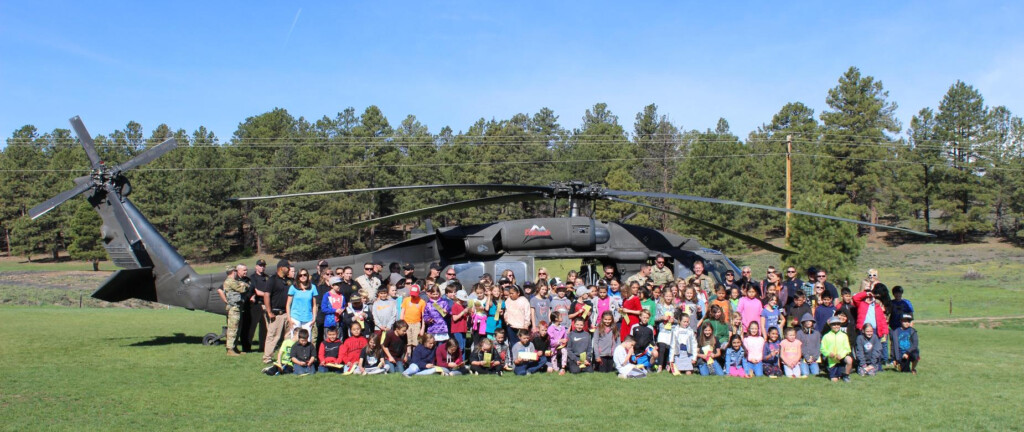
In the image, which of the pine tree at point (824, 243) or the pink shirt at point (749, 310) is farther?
the pine tree at point (824, 243)

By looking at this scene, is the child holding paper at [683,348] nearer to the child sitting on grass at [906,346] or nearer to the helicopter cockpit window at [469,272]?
the child sitting on grass at [906,346]

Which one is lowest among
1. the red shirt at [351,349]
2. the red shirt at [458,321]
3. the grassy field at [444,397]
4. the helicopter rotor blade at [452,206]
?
the grassy field at [444,397]

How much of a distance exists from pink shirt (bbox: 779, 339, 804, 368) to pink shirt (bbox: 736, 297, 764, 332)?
0.93 metres

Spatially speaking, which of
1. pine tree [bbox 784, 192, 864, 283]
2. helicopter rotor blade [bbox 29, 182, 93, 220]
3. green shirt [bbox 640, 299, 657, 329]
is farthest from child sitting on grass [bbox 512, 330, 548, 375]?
pine tree [bbox 784, 192, 864, 283]

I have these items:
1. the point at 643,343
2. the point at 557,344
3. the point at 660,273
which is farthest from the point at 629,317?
the point at 660,273

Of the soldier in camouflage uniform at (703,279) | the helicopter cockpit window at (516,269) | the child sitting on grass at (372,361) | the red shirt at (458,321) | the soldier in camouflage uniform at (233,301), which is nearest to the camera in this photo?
the child sitting on grass at (372,361)

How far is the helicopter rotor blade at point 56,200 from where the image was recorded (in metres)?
13.5

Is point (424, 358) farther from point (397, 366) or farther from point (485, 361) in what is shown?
point (485, 361)

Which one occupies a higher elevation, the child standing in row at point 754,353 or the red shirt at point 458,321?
the red shirt at point 458,321

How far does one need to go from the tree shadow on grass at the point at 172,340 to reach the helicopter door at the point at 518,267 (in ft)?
21.7

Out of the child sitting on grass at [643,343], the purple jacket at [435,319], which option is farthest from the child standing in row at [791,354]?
the purple jacket at [435,319]

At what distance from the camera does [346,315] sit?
1224 cm

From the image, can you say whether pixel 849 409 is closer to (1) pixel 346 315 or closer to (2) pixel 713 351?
(2) pixel 713 351

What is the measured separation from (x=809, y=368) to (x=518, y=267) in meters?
5.79
